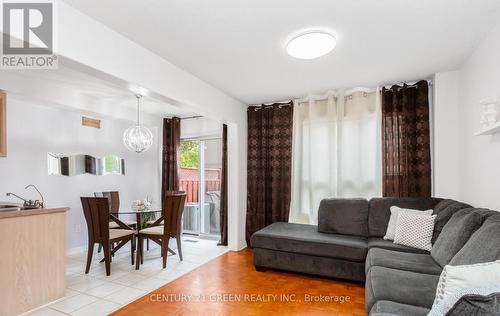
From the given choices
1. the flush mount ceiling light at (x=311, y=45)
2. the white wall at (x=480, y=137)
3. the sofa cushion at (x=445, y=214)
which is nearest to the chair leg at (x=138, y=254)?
the flush mount ceiling light at (x=311, y=45)

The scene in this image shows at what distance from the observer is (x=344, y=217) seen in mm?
3436

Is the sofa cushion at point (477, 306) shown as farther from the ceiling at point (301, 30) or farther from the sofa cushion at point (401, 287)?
the ceiling at point (301, 30)

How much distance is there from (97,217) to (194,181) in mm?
2378

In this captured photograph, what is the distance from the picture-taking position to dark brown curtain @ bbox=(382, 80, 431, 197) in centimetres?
336

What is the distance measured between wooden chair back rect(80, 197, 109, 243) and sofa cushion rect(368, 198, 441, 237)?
3206 mm

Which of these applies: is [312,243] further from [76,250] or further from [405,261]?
[76,250]

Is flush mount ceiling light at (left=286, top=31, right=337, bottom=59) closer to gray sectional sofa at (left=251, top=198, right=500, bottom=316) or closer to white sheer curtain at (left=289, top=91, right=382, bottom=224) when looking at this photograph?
white sheer curtain at (left=289, top=91, right=382, bottom=224)

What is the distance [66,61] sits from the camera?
1889 mm

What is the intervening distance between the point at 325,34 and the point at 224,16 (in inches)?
33.9

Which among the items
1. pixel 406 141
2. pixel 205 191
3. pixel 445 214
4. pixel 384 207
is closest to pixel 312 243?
pixel 384 207

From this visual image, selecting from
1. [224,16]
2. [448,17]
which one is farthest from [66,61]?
[448,17]

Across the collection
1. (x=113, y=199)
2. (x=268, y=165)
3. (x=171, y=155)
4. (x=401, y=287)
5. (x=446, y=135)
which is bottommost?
(x=401, y=287)

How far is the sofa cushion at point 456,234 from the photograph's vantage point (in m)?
1.94

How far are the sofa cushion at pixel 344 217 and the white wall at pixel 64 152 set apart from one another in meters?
3.53
